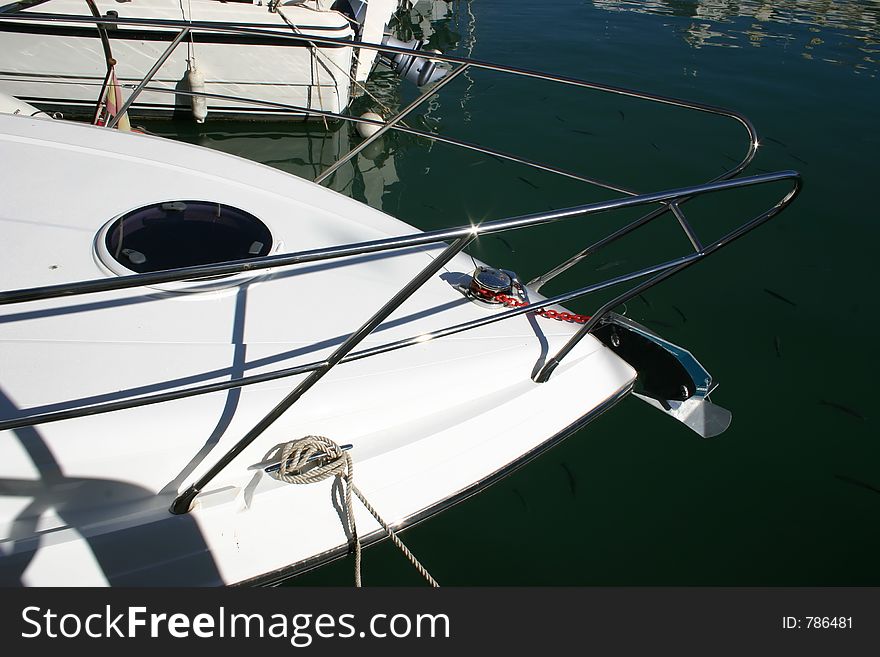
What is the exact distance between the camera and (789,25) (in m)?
10.2

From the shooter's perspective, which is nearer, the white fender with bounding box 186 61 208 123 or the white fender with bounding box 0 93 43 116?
the white fender with bounding box 0 93 43 116

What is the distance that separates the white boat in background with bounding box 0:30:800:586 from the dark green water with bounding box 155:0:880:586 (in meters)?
0.56

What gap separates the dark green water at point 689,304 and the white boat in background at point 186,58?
429mm

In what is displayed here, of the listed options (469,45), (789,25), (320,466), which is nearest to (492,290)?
(320,466)

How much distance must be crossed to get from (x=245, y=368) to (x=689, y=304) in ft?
9.40

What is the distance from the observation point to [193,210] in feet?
6.78

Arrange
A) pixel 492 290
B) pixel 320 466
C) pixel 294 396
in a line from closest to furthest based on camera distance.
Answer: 1. pixel 294 396
2. pixel 320 466
3. pixel 492 290

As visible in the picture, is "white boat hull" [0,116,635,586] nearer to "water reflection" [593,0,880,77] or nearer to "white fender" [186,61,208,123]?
"white fender" [186,61,208,123]

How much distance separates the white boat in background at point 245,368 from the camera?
4.84 ft

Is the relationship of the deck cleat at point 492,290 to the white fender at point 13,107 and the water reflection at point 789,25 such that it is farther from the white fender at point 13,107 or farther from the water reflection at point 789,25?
the water reflection at point 789,25

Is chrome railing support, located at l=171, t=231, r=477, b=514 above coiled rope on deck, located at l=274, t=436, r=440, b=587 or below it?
above

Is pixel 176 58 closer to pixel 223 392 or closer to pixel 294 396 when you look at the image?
pixel 223 392

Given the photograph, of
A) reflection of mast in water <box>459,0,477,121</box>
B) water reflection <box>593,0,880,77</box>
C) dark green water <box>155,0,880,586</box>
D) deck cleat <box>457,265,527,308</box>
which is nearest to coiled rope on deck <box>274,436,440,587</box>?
dark green water <box>155,0,880,586</box>

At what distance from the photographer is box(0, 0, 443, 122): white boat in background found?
199 inches
